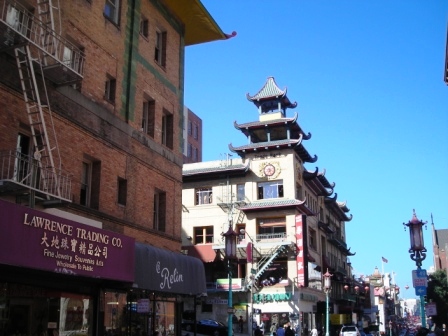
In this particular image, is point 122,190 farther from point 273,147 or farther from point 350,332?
point 273,147

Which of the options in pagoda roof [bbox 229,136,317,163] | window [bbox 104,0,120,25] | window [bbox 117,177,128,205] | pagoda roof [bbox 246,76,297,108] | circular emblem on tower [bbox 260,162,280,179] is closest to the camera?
window [bbox 117,177,128,205]

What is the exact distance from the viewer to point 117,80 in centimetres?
2020

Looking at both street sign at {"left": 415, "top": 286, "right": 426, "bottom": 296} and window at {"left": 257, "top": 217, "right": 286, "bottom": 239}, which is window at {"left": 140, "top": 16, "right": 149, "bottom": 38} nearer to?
street sign at {"left": 415, "top": 286, "right": 426, "bottom": 296}

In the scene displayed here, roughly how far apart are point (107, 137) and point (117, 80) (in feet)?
8.06

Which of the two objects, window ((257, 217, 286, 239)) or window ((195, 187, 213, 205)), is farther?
window ((195, 187, 213, 205))

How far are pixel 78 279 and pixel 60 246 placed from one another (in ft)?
10.1

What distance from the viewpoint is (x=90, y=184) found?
18391mm

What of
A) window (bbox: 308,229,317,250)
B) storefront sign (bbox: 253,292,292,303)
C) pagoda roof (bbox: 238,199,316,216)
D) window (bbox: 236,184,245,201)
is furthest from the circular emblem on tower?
storefront sign (bbox: 253,292,292,303)

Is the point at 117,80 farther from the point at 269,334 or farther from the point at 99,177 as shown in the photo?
the point at 269,334

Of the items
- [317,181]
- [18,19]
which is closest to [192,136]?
[317,181]

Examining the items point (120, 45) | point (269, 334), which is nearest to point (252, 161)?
point (269, 334)

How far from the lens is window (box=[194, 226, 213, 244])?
52.2 m

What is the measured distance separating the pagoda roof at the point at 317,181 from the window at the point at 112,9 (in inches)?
1439

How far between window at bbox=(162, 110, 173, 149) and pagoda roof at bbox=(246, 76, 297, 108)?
31.7 m
